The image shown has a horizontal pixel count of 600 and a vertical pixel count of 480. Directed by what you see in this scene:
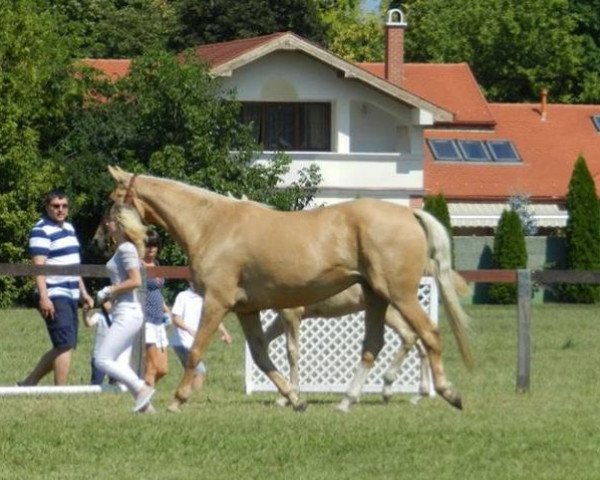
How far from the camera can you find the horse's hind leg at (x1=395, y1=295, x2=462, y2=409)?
14.4 metres

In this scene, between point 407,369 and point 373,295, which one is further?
point 407,369

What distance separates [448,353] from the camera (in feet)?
81.0

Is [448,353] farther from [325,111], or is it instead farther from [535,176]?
[535,176]

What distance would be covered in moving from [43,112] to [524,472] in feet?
110

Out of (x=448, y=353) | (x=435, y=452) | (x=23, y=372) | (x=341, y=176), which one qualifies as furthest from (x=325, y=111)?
(x=435, y=452)

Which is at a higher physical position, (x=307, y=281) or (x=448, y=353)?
(x=307, y=281)

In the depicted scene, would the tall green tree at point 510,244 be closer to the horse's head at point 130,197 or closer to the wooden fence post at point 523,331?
the wooden fence post at point 523,331

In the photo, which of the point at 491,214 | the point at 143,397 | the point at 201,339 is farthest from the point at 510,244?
the point at 143,397

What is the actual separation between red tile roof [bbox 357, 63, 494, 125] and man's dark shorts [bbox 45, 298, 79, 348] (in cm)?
3998

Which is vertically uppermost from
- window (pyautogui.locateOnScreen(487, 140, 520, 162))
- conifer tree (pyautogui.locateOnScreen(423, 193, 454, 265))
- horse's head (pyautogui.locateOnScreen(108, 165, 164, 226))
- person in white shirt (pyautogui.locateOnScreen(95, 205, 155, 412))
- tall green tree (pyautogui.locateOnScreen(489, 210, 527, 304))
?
horse's head (pyautogui.locateOnScreen(108, 165, 164, 226))

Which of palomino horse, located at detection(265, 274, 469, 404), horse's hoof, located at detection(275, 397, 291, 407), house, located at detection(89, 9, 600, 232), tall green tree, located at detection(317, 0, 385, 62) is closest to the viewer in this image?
horse's hoof, located at detection(275, 397, 291, 407)

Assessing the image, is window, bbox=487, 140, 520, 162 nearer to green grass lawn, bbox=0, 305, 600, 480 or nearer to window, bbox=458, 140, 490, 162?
window, bbox=458, 140, 490, 162

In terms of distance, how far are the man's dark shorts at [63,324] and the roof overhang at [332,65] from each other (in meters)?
27.8

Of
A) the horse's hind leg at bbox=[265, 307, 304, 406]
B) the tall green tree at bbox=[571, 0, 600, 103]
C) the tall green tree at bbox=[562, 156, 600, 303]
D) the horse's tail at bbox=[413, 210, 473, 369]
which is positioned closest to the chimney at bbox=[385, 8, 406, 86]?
the tall green tree at bbox=[562, 156, 600, 303]
